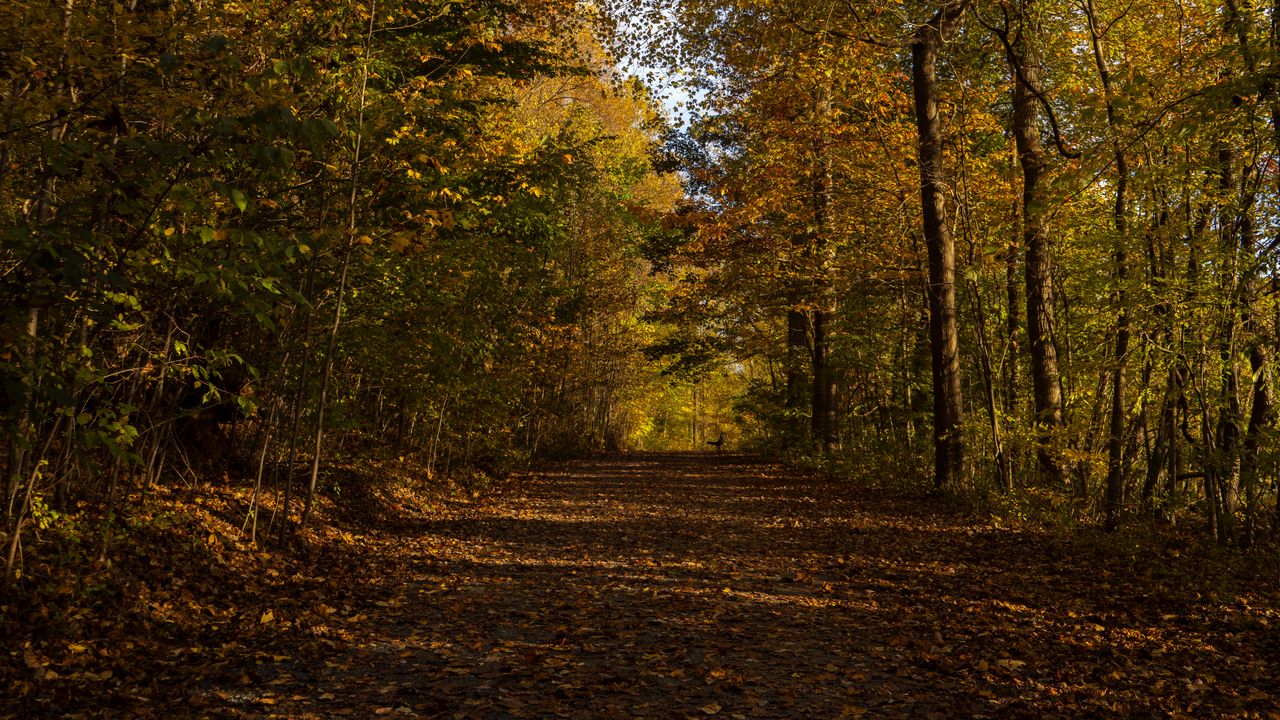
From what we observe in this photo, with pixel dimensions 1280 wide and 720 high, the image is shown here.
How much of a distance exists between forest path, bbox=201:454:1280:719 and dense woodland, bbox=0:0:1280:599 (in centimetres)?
177

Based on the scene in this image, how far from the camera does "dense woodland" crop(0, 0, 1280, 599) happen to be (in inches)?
192

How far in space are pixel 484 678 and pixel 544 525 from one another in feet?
22.6

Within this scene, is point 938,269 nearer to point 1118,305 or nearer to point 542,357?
point 1118,305

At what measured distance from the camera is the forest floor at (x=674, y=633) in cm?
479

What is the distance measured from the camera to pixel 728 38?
19609 mm

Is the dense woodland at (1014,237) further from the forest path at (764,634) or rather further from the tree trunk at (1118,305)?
the forest path at (764,634)

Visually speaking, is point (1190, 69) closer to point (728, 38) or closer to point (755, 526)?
point (755, 526)

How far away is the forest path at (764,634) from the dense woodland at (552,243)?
5.81 ft

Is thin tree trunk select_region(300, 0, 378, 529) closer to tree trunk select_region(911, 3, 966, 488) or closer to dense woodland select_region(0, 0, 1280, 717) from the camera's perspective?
dense woodland select_region(0, 0, 1280, 717)

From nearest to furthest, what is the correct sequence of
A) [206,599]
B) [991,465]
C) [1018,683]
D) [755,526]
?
[1018,683] < [206,599] < [755,526] < [991,465]

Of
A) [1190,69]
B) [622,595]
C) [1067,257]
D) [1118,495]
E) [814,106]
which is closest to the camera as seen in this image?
[622,595]

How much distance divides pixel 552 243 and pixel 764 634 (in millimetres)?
11793

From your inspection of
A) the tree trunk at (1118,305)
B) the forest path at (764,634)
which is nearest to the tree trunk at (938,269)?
the tree trunk at (1118,305)

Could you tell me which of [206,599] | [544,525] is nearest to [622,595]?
[206,599]
